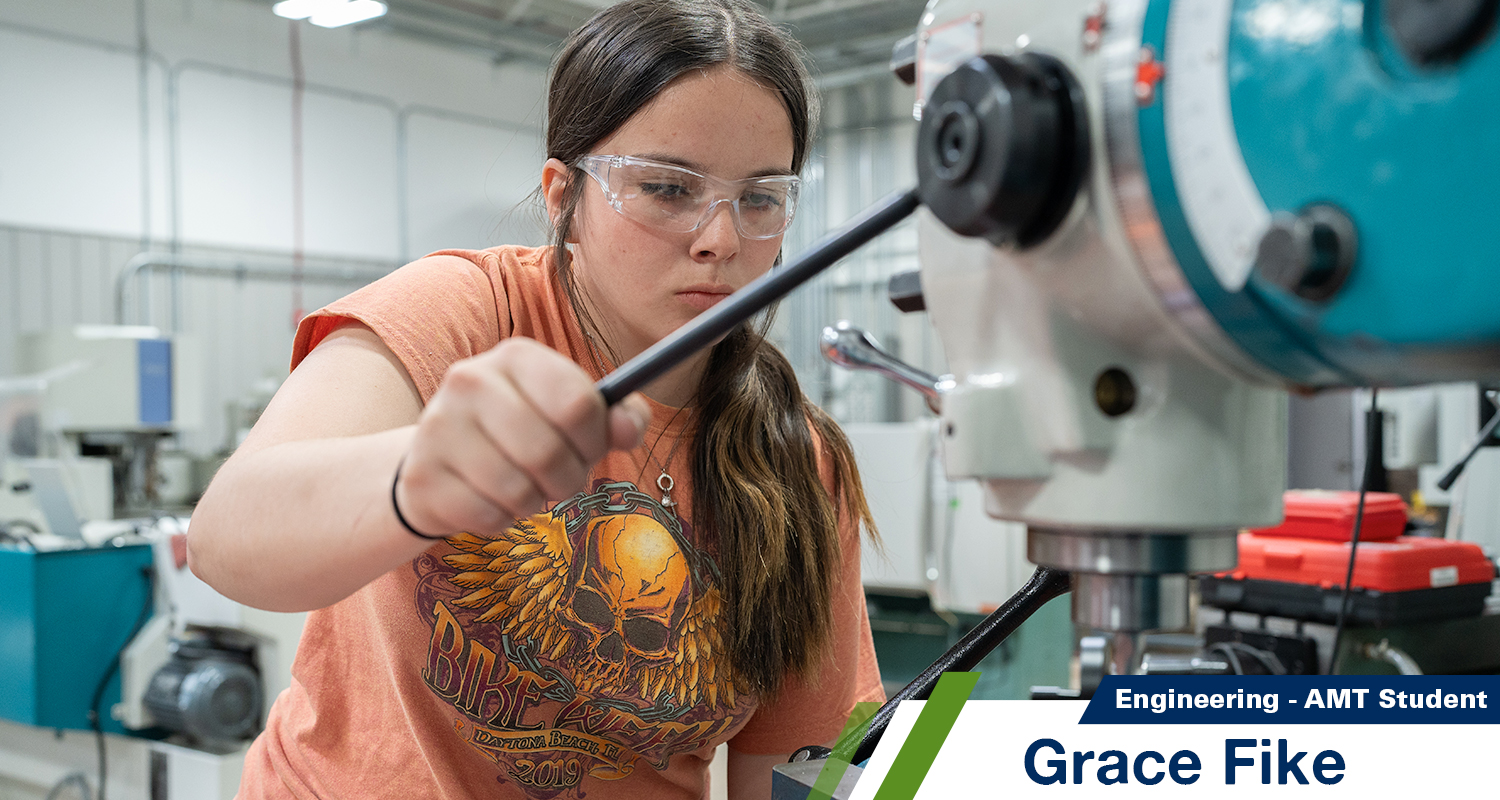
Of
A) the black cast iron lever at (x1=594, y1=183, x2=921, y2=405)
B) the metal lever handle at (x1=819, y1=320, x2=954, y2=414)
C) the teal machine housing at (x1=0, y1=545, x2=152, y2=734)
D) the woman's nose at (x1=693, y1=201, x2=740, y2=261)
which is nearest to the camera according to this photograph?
the black cast iron lever at (x1=594, y1=183, x2=921, y2=405)

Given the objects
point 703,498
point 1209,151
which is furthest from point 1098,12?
point 703,498

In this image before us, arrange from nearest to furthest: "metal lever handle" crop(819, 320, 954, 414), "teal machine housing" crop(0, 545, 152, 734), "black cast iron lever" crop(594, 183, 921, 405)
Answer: "black cast iron lever" crop(594, 183, 921, 405), "metal lever handle" crop(819, 320, 954, 414), "teal machine housing" crop(0, 545, 152, 734)

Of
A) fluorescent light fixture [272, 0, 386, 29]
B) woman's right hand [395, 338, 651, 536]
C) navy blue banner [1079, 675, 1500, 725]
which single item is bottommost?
navy blue banner [1079, 675, 1500, 725]

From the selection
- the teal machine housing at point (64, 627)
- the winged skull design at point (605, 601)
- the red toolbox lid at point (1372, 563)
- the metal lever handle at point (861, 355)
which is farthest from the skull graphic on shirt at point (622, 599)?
the teal machine housing at point (64, 627)

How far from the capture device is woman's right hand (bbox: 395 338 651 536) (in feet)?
1.38

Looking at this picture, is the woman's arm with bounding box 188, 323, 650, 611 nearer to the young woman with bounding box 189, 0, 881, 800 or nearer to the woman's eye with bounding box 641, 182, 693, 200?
the young woman with bounding box 189, 0, 881, 800

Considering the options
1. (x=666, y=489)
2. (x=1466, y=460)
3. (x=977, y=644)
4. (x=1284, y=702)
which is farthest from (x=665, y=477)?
(x=1466, y=460)

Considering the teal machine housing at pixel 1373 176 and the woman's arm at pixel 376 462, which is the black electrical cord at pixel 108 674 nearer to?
the woman's arm at pixel 376 462

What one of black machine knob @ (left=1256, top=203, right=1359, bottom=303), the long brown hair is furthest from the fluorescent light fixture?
Result: black machine knob @ (left=1256, top=203, right=1359, bottom=303)

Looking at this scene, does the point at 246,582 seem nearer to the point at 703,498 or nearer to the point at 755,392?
the point at 703,498

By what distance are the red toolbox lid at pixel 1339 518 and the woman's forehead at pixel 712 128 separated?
0.91m

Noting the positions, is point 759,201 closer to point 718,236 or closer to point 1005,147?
point 718,236

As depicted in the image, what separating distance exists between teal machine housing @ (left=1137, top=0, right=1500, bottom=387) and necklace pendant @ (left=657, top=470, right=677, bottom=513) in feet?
1.94

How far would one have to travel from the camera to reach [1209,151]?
40 cm
